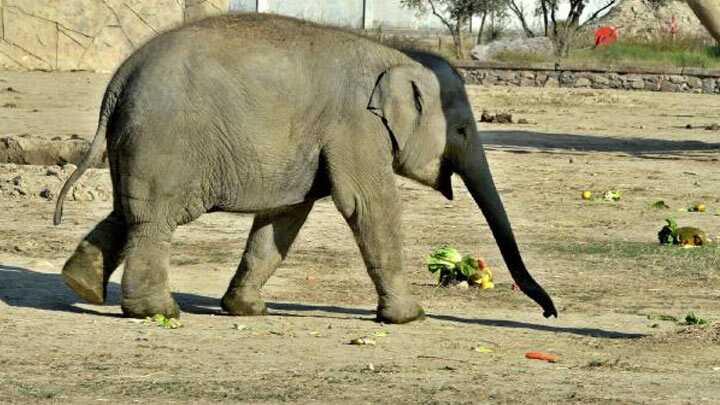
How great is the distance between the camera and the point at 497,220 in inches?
412

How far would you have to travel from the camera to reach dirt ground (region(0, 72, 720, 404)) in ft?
27.0

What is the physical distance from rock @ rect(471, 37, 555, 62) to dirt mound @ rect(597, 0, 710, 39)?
7.89 m

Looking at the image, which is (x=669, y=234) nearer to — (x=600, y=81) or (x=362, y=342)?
(x=362, y=342)

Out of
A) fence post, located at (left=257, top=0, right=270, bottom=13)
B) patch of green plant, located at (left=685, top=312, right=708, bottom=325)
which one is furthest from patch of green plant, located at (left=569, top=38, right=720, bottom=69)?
patch of green plant, located at (left=685, top=312, right=708, bottom=325)

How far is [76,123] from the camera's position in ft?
75.4

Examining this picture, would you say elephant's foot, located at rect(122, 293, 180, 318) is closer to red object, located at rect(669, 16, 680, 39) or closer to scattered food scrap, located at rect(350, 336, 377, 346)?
scattered food scrap, located at rect(350, 336, 377, 346)

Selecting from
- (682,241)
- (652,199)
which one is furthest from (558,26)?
(682,241)

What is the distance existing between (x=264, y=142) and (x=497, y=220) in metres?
1.45

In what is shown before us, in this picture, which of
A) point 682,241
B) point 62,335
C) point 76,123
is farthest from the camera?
point 76,123

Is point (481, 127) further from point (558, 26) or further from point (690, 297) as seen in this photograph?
point (558, 26)

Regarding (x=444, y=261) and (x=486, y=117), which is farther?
(x=486, y=117)

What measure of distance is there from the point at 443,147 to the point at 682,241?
Result: 3858 mm

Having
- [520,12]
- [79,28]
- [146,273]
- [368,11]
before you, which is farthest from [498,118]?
[368,11]

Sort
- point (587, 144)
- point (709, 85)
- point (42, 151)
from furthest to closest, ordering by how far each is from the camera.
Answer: point (709, 85), point (587, 144), point (42, 151)
